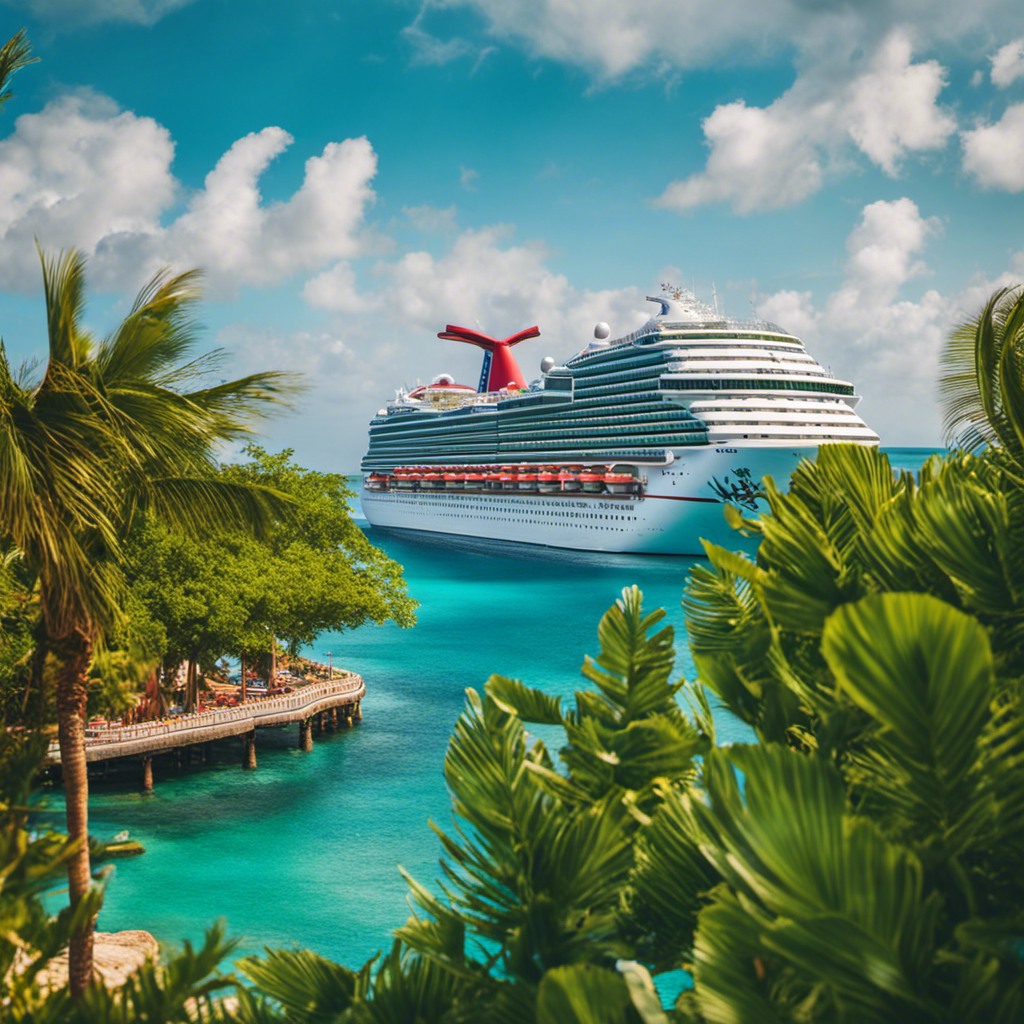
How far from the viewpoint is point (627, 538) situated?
58.0 meters

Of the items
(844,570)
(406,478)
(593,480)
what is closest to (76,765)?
(844,570)

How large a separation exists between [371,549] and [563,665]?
8381 millimetres

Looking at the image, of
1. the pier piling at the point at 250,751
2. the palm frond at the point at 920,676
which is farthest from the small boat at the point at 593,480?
the palm frond at the point at 920,676

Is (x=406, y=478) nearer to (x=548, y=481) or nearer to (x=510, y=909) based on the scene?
(x=548, y=481)

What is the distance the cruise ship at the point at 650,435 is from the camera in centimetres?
5275

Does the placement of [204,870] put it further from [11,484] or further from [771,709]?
[771,709]

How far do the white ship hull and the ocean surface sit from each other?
17.4 metres

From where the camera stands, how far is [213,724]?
72.3 ft

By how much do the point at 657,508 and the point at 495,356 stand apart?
40.5m

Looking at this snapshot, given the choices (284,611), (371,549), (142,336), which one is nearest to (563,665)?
(371,549)

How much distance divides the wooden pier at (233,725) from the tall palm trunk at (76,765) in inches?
534

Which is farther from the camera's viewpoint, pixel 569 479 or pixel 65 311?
pixel 569 479

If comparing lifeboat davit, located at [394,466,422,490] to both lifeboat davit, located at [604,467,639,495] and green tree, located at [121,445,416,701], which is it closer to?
lifeboat davit, located at [604,467,639,495]

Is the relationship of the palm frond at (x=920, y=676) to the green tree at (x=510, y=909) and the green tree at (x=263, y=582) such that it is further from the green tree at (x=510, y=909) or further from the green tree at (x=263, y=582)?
the green tree at (x=263, y=582)
